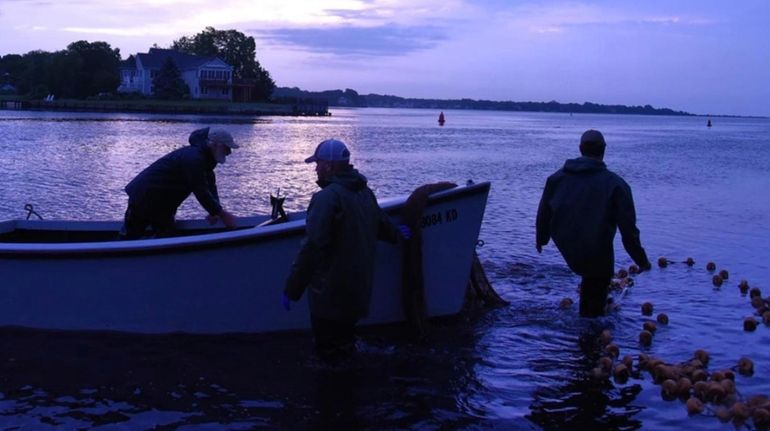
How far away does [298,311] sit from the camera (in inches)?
346

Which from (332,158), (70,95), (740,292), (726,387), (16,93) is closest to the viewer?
(332,158)

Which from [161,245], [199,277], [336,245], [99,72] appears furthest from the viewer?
[99,72]

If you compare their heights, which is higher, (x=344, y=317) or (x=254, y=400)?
(x=344, y=317)

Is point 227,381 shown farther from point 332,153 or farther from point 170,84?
point 170,84

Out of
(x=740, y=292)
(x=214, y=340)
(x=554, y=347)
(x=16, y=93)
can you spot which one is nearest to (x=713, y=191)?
(x=740, y=292)

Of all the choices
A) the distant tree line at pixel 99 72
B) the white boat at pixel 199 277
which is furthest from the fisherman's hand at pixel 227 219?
the distant tree line at pixel 99 72

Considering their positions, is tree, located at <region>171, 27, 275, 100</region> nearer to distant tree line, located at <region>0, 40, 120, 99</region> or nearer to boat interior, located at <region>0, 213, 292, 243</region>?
distant tree line, located at <region>0, 40, 120, 99</region>

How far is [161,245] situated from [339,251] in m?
2.40

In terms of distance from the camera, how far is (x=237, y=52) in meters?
146

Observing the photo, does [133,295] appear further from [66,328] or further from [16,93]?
[16,93]

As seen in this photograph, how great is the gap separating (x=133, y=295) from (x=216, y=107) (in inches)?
4037

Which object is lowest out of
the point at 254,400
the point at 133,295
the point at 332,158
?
the point at 254,400

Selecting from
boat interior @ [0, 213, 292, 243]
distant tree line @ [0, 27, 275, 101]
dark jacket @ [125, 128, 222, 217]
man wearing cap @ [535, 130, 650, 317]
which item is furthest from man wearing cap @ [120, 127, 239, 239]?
distant tree line @ [0, 27, 275, 101]

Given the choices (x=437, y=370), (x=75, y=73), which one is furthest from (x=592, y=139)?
(x=75, y=73)
